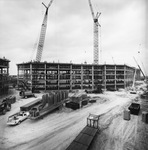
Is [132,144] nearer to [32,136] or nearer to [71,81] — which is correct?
[32,136]

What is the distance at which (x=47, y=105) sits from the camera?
29.8m

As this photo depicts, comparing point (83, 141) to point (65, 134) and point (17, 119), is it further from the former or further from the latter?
point (17, 119)

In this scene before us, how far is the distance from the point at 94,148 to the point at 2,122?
21.1 m

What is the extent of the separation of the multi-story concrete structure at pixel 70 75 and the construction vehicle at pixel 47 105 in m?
29.6

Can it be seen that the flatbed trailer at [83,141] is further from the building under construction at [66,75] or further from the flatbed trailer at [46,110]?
the building under construction at [66,75]

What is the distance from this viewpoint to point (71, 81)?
213ft

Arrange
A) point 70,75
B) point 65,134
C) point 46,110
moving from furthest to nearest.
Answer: point 70,75, point 46,110, point 65,134

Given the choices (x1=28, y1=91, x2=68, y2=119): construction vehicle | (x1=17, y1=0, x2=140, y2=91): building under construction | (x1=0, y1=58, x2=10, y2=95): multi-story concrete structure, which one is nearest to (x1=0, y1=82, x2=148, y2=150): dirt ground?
(x1=28, y1=91, x2=68, y2=119): construction vehicle

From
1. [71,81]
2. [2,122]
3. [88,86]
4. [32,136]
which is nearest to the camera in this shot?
[32,136]

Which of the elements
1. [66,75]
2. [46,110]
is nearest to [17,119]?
[46,110]

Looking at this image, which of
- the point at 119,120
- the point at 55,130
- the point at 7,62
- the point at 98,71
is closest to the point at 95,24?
the point at 98,71

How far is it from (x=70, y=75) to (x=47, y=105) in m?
37.0

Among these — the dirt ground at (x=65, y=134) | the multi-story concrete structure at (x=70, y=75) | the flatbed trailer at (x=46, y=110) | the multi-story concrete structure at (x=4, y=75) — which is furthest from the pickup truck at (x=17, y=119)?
the multi-story concrete structure at (x=70, y=75)

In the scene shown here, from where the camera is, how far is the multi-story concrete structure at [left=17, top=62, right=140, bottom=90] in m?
61.1
